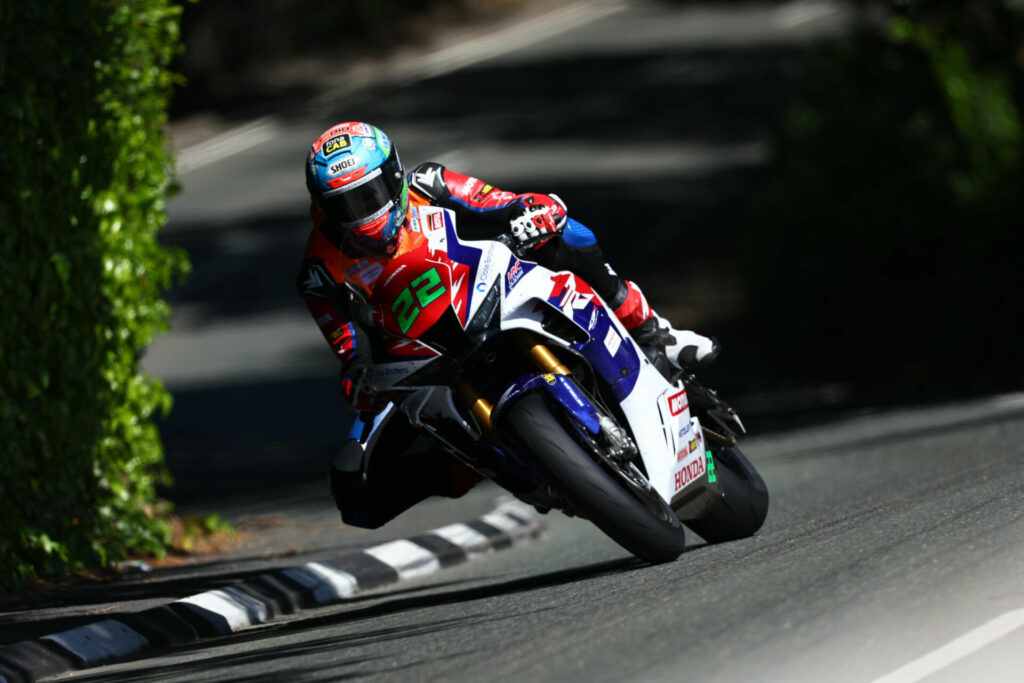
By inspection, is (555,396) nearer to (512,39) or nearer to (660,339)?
(660,339)

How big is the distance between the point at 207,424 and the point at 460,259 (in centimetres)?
1021

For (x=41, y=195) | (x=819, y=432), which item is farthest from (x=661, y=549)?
(x=819, y=432)

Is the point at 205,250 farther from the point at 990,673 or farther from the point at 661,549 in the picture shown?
the point at 990,673

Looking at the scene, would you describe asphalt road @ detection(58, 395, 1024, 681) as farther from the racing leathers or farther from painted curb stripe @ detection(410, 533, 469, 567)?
the racing leathers

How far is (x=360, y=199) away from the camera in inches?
270

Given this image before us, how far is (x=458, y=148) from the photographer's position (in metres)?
27.2

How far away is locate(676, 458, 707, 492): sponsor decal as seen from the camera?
7.22 m

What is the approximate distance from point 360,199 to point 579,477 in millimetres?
1488

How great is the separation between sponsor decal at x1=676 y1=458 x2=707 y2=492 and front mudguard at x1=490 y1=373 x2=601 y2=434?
0.58 metres

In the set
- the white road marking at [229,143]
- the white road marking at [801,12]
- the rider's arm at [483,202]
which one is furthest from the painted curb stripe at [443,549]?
the white road marking at [801,12]

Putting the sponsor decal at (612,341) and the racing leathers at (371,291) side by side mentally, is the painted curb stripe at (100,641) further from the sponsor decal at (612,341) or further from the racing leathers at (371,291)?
the sponsor decal at (612,341)

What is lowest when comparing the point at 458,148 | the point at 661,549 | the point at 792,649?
the point at 458,148

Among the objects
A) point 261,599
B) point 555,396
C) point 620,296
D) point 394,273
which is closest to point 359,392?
point 394,273

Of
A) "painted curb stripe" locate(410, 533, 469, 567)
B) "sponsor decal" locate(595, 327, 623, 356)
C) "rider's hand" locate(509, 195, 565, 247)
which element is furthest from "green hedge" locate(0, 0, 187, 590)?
"sponsor decal" locate(595, 327, 623, 356)
